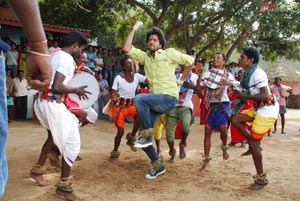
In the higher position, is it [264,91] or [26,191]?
[264,91]

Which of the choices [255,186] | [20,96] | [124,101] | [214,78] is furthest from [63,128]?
[20,96]

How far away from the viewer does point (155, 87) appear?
17.3 feet

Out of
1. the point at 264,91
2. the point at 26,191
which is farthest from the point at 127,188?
the point at 264,91

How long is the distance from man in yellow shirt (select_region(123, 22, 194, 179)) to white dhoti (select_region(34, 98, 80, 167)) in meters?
1.10

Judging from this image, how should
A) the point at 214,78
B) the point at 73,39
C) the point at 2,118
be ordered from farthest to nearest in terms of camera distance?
the point at 214,78 → the point at 73,39 → the point at 2,118

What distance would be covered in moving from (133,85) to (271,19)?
1141 centimetres

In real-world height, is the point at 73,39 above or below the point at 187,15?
below

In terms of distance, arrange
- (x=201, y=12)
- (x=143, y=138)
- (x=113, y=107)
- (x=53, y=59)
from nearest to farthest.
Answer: (x=53, y=59) → (x=143, y=138) → (x=113, y=107) → (x=201, y=12)

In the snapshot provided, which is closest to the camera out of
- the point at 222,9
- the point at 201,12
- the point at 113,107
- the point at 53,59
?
the point at 53,59

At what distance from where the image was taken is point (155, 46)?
210 inches

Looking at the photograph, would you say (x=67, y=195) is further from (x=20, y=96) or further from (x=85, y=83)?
(x=20, y=96)

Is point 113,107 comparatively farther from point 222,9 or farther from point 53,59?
point 222,9

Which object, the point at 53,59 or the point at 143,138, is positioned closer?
the point at 53,59

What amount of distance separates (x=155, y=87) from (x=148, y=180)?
1.36m
